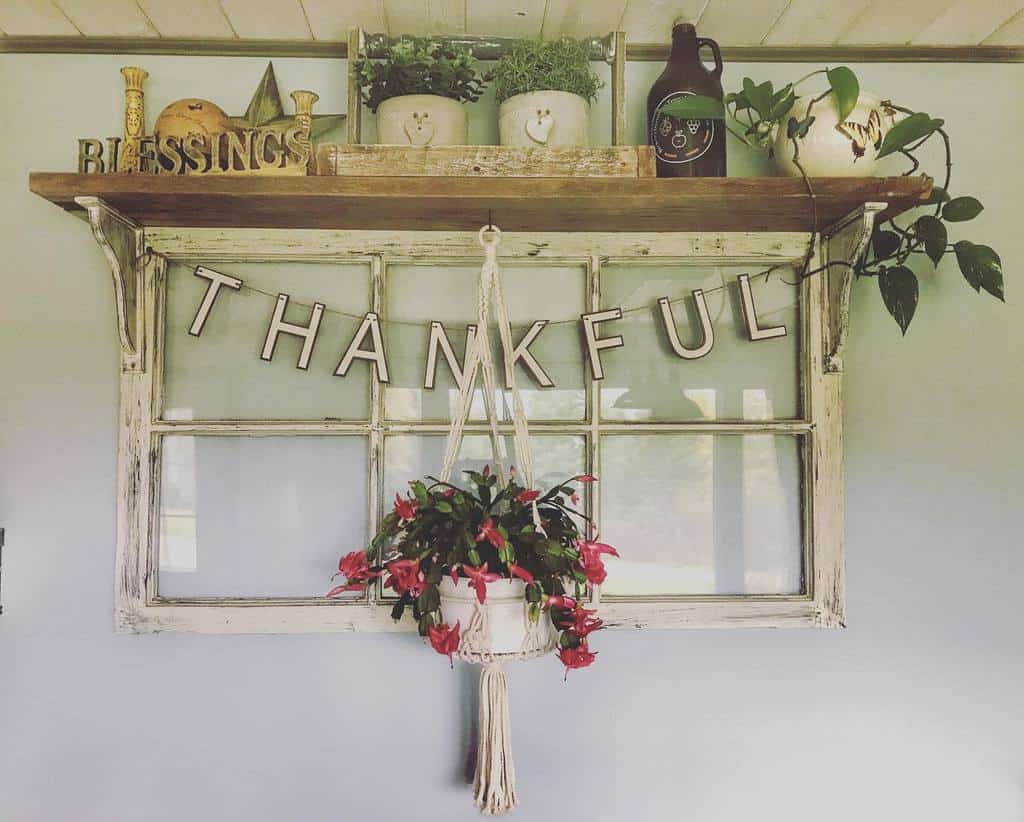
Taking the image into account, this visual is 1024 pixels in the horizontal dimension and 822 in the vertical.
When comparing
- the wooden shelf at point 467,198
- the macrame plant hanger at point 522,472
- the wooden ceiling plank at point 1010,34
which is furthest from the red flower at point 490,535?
the wooden ceiling plank at point 1010,34

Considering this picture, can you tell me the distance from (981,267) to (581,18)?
3.19ft

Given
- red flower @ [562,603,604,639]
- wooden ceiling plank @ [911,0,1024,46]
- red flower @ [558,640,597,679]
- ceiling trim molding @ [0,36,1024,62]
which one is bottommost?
red flower @ [558,640,597,679]

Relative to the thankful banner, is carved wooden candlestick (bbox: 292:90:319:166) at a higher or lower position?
higher

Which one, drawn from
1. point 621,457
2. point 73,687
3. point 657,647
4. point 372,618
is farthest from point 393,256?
point 73,687

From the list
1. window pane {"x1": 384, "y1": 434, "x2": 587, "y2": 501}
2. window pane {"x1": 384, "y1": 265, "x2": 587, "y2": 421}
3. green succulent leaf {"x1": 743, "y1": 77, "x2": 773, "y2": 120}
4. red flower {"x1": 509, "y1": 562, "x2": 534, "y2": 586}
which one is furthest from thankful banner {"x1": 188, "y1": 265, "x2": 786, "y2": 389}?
red flower {"x1": 509, "y1": 562, "x2": 534, "y2": 586}

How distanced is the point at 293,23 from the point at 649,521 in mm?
1325

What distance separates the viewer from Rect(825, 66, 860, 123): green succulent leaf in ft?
4.71

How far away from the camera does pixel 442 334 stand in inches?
65.3

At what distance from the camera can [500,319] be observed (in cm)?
154

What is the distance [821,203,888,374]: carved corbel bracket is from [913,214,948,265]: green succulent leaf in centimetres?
14

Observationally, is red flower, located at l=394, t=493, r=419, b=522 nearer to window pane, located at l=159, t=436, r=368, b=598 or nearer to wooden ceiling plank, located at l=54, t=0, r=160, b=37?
window pane, located at l=159, t=436, r=368, b=598

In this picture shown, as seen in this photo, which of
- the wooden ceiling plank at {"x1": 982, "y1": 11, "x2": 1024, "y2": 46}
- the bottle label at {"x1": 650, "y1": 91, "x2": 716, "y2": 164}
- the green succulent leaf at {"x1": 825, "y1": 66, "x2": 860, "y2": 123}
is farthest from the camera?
the wooden ceiling plank at {"x1": 982, "y1": 11, "x2": 1024, "y2": 46}

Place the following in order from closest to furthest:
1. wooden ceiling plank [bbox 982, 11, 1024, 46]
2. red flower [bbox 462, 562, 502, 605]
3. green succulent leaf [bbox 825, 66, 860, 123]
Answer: red flower [bbox 462, 562, 502, 605]
green succulent leaf [bbox 825, 66, 860, 123]
wooden ceiling plank [bbox 982, 11, 1024, 46]

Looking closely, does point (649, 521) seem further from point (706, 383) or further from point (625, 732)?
point (625, 732)
